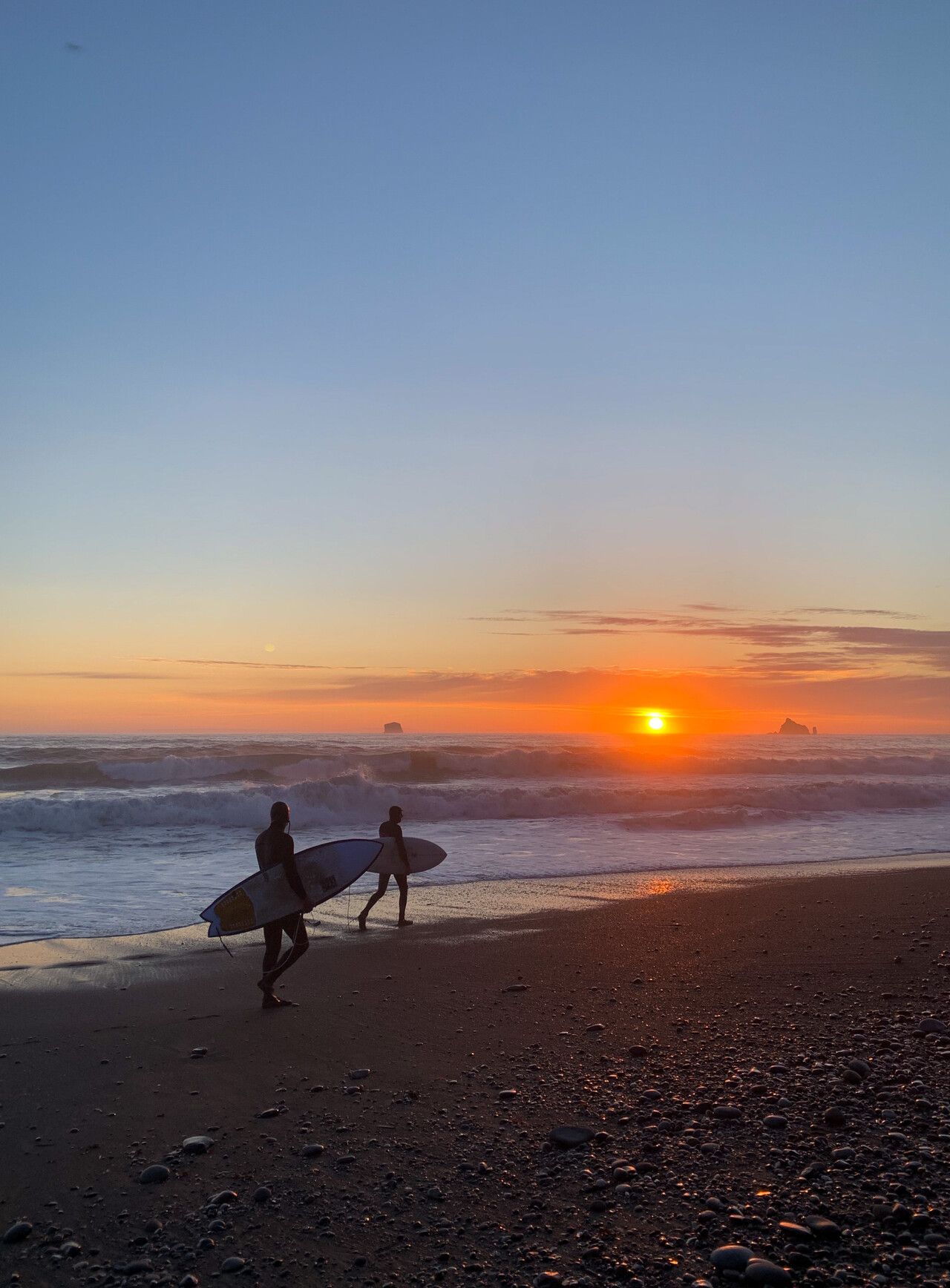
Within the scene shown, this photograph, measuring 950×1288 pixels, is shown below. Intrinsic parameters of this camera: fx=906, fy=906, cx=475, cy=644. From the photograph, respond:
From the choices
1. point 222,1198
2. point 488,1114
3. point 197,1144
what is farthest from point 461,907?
point 222,1198

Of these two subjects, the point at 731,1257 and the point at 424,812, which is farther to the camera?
the point at 424,812

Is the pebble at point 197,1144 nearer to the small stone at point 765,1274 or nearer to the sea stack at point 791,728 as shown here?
the small stone at point 765,1274

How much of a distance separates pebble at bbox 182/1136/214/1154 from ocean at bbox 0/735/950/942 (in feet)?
22.8

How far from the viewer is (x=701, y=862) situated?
17.4 metres

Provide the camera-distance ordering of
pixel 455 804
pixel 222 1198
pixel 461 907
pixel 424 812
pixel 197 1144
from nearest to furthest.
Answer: pixel 222 1198
pixel 197 1144
pixel 461 907
pixel 424 812
pixel 455 804

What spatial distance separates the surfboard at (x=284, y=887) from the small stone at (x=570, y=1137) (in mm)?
4343


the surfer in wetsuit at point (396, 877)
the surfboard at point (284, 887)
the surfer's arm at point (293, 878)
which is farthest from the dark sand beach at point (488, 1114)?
the surfer in wetsuit at point (396, 877)

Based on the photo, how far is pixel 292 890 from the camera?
343 inches

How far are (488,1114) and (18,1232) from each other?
248 centimetres

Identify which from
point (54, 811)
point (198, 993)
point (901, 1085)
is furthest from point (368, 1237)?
point (54, 811)

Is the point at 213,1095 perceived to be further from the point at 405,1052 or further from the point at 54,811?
the point at 54,811

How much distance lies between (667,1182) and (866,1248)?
931mm

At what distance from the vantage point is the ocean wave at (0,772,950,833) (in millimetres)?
25828

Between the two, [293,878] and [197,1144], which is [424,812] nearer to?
[293,878]
